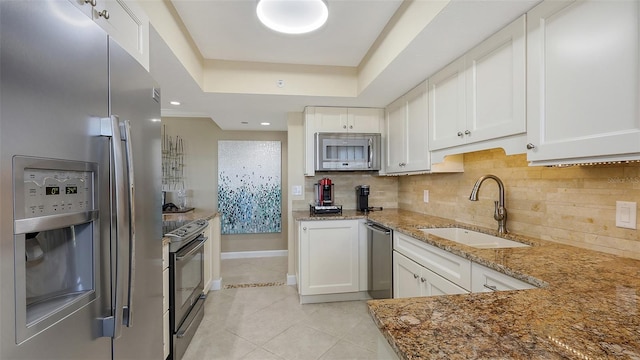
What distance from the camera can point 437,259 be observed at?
1684mm

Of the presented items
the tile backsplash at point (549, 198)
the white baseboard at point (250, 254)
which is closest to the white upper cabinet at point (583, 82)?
the tile backsplash at point (549, 198)

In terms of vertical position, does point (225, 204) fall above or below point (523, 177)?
below

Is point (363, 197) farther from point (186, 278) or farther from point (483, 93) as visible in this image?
point (186, 278)

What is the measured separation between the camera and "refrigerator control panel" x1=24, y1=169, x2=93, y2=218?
619 mm

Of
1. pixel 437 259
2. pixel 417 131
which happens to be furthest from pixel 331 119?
pixel 437 259

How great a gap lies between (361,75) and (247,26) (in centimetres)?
111

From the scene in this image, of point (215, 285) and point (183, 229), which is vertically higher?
point (183, 229)

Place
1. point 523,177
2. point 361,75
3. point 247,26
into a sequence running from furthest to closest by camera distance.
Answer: point 361,75, point 247,26, point 523,177

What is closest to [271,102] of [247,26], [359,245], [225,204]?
[247,26]

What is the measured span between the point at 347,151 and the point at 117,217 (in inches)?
95.9

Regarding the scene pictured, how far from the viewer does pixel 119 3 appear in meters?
1.08

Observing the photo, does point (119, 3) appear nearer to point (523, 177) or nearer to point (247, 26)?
point (247, 26)

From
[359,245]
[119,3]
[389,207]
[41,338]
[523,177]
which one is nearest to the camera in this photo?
[41,338]

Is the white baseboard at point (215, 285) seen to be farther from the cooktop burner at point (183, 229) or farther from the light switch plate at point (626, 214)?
the light switch plate at point (626, 214)
